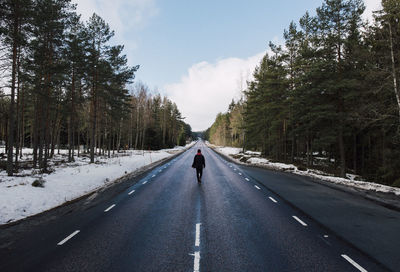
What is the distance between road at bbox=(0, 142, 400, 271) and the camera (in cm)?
414

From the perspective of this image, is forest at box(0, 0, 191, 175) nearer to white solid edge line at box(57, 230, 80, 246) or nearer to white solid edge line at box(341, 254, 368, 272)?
white solid edge line at box(57, 230, 80, 246)

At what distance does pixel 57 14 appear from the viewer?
49.0ft

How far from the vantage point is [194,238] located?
5250 millimetres

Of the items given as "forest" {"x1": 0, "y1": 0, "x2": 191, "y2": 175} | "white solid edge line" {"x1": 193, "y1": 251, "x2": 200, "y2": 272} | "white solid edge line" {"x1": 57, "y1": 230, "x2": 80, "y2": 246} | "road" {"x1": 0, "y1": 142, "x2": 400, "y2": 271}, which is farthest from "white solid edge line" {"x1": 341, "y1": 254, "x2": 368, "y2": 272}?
"forest" {"x1": 0, "y1": 0, "x2": 191, "y2": 175}

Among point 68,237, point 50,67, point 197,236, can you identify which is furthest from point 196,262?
point 50,67

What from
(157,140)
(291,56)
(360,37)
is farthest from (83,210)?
(157,140)

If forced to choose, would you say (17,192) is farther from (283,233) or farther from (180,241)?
(283,233)

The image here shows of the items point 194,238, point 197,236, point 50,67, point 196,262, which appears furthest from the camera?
point 50,67

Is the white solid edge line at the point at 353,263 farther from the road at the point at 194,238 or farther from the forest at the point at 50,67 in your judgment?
the forest at the point at 50,67

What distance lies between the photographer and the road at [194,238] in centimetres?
414

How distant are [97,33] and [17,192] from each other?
1899 cm

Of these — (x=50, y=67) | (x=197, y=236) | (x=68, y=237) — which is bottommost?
(x=68, y=237)

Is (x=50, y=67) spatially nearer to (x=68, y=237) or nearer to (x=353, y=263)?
(x=68, y=237)

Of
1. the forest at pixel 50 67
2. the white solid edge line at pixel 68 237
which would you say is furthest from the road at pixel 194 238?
the forest at pixel 50 67
